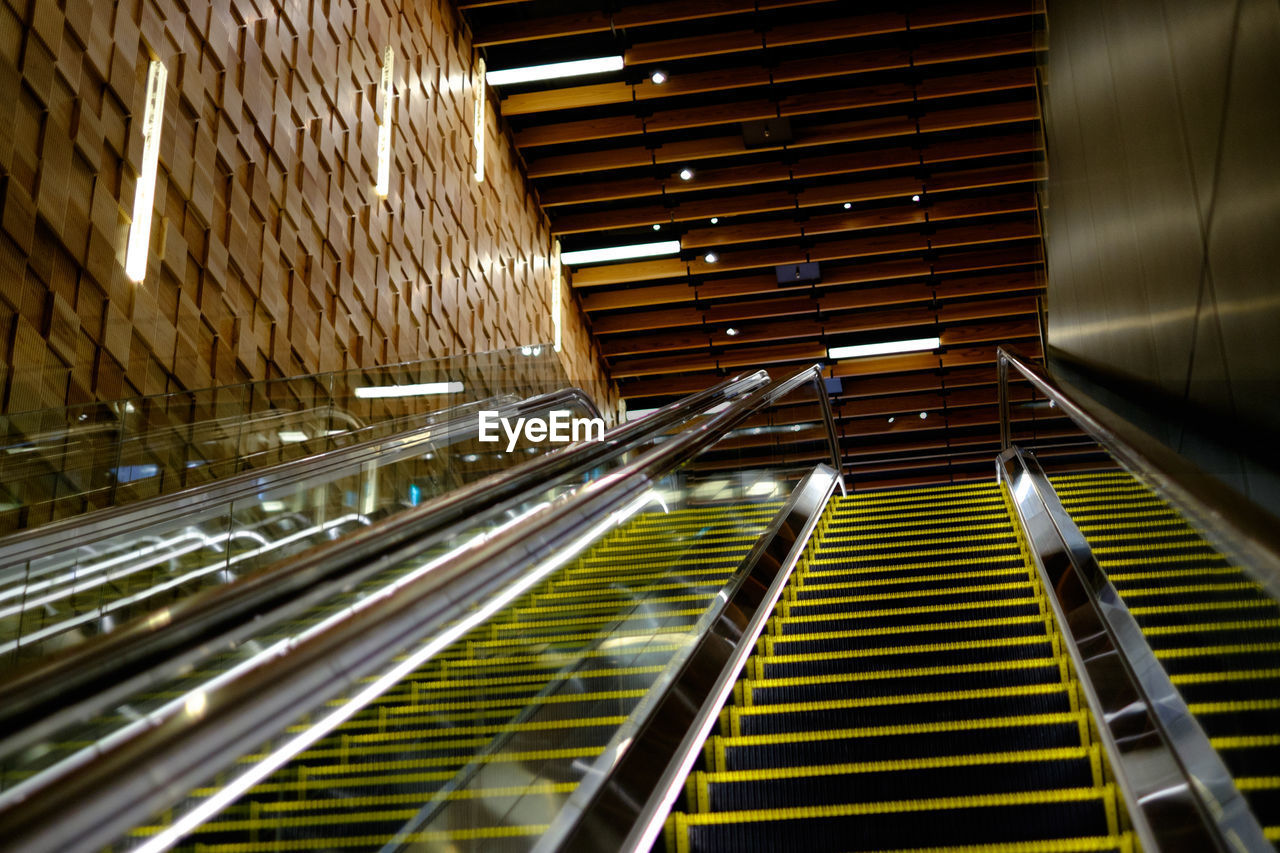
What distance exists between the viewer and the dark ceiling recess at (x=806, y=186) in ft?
37.9

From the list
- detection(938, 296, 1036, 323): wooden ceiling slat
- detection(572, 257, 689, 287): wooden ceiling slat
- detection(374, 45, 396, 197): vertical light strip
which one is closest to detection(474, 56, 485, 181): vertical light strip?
detection(374, 45, 396, 197): vertical light strip

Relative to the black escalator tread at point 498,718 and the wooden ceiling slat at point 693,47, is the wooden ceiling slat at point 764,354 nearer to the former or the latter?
the wooden ceiling slat at point 693,47

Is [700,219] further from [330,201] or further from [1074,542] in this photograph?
[1074,542]

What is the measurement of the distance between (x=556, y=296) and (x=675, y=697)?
11.1 meters

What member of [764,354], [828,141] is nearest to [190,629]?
[828,141]

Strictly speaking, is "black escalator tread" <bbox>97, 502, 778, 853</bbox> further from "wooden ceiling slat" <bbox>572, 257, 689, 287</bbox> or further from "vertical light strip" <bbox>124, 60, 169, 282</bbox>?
"wooden ceiling slat" <bbox>572, 257, 689, 287</bbox>

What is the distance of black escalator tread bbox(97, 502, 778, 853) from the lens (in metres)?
1.53

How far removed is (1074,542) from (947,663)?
66cm

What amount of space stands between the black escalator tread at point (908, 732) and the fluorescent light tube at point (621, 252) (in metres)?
9.16

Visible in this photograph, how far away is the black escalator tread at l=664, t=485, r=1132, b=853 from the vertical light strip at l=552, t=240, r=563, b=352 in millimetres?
8924

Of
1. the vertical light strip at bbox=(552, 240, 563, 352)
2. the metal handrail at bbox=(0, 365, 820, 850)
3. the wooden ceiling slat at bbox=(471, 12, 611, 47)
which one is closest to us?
the metal handrail at bbox=(0, 365, 820, 850)

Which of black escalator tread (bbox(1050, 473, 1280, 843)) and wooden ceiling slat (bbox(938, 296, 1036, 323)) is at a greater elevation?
wooden ceiling slat (bbox(938, 296, 1036, 323))

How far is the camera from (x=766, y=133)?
12.5 metres

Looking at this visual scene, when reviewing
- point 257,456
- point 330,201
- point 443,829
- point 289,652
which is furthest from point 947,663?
point 330,201
